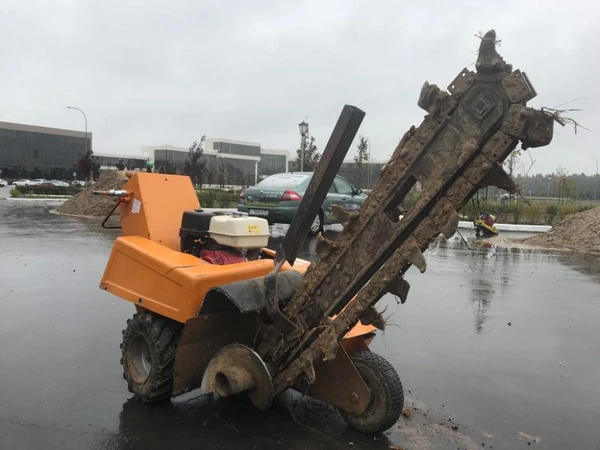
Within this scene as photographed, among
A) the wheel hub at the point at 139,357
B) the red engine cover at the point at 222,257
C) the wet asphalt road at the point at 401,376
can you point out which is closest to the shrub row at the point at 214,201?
the wet asphalt road at the point at 401,376

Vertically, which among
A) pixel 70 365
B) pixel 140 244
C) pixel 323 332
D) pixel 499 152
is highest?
pixel 499 152

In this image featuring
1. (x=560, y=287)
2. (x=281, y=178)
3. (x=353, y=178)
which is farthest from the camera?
(x=353, y=178)

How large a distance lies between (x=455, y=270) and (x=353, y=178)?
29.8 metres

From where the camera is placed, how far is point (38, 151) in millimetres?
102250

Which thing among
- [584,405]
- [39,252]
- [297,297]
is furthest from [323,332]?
[39,252]

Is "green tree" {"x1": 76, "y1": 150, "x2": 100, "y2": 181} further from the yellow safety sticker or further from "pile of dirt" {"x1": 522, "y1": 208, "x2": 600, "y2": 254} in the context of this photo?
the yellow safety sticker

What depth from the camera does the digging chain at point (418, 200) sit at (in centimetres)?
258

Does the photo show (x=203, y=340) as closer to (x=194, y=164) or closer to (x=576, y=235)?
(x=576, y=235)

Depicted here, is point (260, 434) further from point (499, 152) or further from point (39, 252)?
point (39, 252)

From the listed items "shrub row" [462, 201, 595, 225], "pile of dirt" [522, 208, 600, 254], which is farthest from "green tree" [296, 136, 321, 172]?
"pile of dirt" [522, 208, 600, 254]

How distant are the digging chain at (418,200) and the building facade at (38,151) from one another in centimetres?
10105

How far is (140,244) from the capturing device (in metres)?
4.25

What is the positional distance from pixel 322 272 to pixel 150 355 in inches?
61.5

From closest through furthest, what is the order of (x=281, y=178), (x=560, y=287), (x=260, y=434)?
1. (x=260, y=434)
2. (x=560, y=287)
3. (x=281, y=178)
